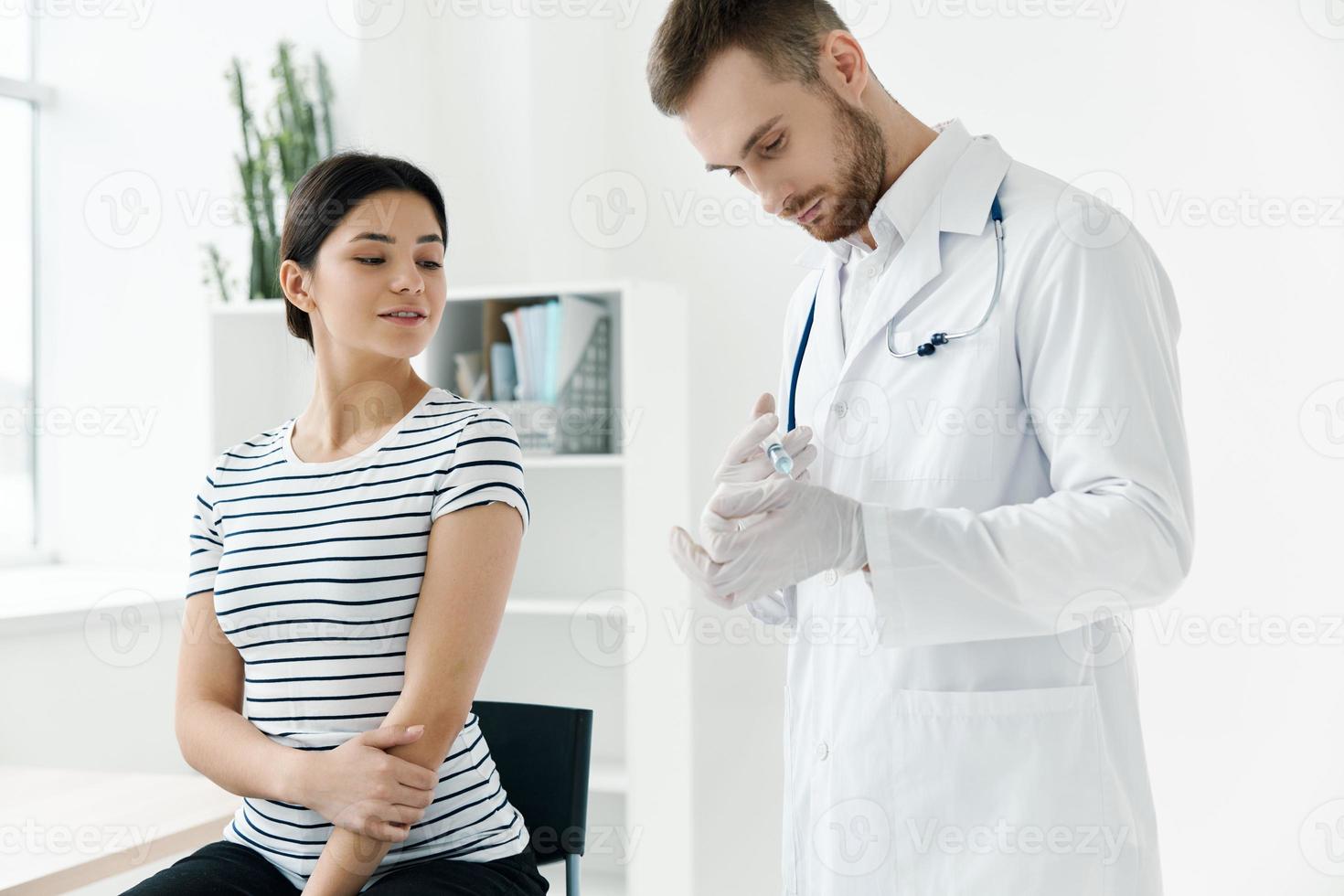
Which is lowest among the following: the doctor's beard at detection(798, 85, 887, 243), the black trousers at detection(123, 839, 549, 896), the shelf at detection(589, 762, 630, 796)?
the shelf at detection(589, 762, 630, 796)

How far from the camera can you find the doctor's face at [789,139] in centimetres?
126

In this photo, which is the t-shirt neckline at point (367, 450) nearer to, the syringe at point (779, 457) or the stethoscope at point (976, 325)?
the syringe at point (779, 457)

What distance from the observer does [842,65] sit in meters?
1.27

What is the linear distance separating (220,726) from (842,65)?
113 centimetres

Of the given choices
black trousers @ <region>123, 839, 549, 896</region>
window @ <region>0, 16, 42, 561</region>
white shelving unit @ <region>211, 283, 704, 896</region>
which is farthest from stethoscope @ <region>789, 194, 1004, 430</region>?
window @ <region>0, 16, 42, 561</region>

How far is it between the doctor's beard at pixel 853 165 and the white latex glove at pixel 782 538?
0.38m

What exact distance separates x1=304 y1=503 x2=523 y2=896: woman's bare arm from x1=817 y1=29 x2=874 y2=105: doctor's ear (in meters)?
0.65

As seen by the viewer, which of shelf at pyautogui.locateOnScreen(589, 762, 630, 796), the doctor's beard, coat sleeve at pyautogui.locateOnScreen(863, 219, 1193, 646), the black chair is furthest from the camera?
shelf at pyautogui.locateOnScreen(589, 762, 630, 796)

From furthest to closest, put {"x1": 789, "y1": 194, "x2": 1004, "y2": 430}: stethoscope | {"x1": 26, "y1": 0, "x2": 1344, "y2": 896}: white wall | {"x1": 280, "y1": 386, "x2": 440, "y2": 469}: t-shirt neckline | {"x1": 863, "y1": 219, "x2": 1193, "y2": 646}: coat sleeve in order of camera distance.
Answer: {"x1": 26, "y1": 0, "x2": 1344, "y2": 896}: white wall
{"x1": 280, "y1": 386, "x2": 440, "y2": 469}: t-shirt neckline
{"x1": 789, "y1": 194, "x2": 1004, "y2": 430}: stethoscope
{"x1": 863, "y1": 219, "x2": 1193, "y2": 646}: coat sleeve

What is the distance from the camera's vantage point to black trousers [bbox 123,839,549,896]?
4.11 feet

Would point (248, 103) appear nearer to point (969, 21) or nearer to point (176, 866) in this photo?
point (969, 21)

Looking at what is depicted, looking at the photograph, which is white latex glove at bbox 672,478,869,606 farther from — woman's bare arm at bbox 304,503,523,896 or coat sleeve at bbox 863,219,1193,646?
woman's bare arm at bbox 304,503,523,896

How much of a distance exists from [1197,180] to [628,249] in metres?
1.41

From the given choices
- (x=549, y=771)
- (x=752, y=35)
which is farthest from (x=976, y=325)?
(x=549, y=771)
